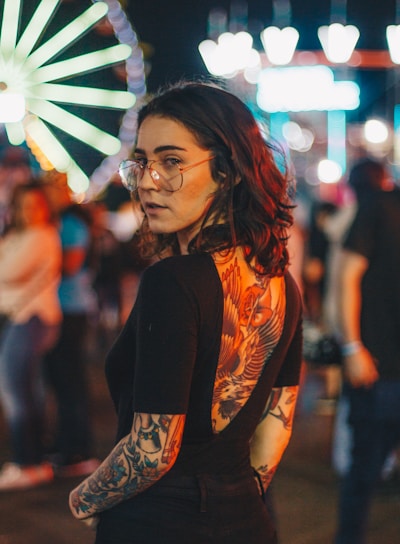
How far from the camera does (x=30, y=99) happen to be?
298 inches

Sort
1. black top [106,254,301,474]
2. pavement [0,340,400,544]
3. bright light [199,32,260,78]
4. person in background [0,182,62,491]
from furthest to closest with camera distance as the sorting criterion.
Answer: bright light [199,32,260,78]
person in background [0,182,62,491]
pavement [0,340,400,544]
black top [106,254,301,474]

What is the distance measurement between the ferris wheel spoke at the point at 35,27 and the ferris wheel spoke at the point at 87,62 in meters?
0.44

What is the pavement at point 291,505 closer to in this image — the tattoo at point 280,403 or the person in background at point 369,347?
the person in background at point 369,347

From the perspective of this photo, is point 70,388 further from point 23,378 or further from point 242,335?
point 242,335

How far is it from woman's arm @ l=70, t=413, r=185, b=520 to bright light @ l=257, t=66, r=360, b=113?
20.4 m

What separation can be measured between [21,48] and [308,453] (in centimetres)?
419

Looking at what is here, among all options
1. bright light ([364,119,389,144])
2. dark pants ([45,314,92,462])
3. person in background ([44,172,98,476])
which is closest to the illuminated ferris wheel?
person in background ([44,172,98,476])

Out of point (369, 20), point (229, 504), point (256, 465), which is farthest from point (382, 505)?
point (369, 20)

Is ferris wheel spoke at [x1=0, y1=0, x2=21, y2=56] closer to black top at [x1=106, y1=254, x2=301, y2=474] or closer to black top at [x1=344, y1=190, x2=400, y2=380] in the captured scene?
black top at [x1=344, y1=190, x2=400, y2=380]

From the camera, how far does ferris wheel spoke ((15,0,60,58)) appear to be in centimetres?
749

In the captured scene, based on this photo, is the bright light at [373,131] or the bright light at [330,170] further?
the bright light at [330,170]

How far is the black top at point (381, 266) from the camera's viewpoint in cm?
348

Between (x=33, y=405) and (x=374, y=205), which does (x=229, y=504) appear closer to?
(x=374, y=205)

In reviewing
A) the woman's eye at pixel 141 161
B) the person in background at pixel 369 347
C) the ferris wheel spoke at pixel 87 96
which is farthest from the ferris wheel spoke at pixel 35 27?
the woman's eye at pixel 141 161
